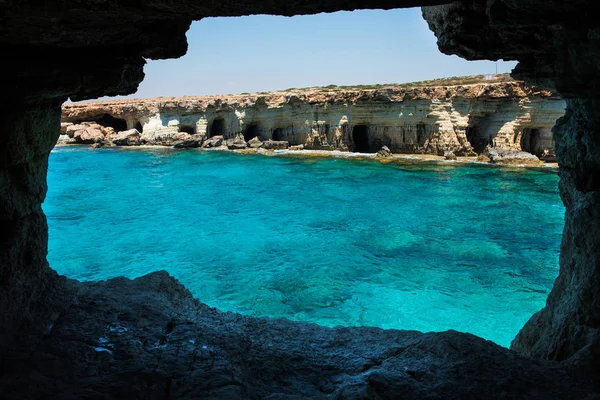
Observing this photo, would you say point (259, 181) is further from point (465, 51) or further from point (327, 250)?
point (465, 51)

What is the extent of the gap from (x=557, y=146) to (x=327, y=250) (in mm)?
11565

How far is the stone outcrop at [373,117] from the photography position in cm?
3059

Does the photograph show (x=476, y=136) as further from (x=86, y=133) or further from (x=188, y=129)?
(x=86, y=133)

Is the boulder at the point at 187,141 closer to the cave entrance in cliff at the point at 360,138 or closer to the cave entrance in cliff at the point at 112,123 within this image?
the cave entrance in cliff at the point at 112,123

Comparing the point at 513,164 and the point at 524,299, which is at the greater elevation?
the point at 513,164

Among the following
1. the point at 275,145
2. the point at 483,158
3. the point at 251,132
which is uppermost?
the point at 251,132

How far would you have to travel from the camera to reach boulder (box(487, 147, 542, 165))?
3011 cm

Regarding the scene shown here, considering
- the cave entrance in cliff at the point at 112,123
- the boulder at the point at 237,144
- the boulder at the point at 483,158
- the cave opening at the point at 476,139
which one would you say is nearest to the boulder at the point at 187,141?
the boulder at the point at 237,144

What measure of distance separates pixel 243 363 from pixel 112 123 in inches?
2086

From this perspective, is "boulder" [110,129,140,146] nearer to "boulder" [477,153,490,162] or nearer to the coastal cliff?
the coastal cliff

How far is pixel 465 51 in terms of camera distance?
15.8 feet

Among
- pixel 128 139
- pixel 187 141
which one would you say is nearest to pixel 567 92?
pixel 187 141

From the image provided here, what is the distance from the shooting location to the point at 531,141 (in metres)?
32.2

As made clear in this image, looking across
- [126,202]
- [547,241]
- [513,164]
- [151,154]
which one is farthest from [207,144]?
[547,241]
